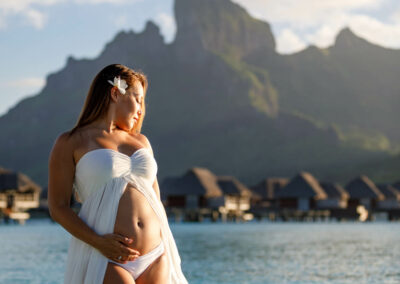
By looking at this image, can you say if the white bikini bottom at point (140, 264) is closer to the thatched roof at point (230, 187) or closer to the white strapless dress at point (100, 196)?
the white strapless dress at point (100, 196)

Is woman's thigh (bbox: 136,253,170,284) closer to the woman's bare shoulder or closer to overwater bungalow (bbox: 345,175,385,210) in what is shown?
the woman's bare shoulder

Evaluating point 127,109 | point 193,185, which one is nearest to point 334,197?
point 193,185

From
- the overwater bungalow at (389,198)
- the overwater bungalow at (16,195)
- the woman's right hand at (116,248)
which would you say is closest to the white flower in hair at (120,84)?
the woman's right hand at (116,248)

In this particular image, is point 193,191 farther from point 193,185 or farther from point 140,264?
point 140,264

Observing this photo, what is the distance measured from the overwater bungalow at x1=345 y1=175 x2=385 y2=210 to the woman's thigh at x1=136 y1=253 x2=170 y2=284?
273 feet

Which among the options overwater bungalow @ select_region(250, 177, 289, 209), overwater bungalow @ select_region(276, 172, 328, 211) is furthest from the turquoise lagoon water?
overwater bungalow @ select_region(250, 177, 289, 209)

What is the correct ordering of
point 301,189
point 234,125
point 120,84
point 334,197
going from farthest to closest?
point 234,125, point 334,197, point 301,189, point 120,84

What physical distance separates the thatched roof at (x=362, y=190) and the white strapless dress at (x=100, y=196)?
83.3 m

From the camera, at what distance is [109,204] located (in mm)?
3221

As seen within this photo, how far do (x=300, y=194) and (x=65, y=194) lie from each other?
242 ft

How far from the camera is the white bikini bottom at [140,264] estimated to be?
312 cm

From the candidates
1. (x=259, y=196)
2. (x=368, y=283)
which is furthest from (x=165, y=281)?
(x=259, y=196)

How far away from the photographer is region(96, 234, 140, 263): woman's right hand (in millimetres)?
3102

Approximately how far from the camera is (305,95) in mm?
199125
